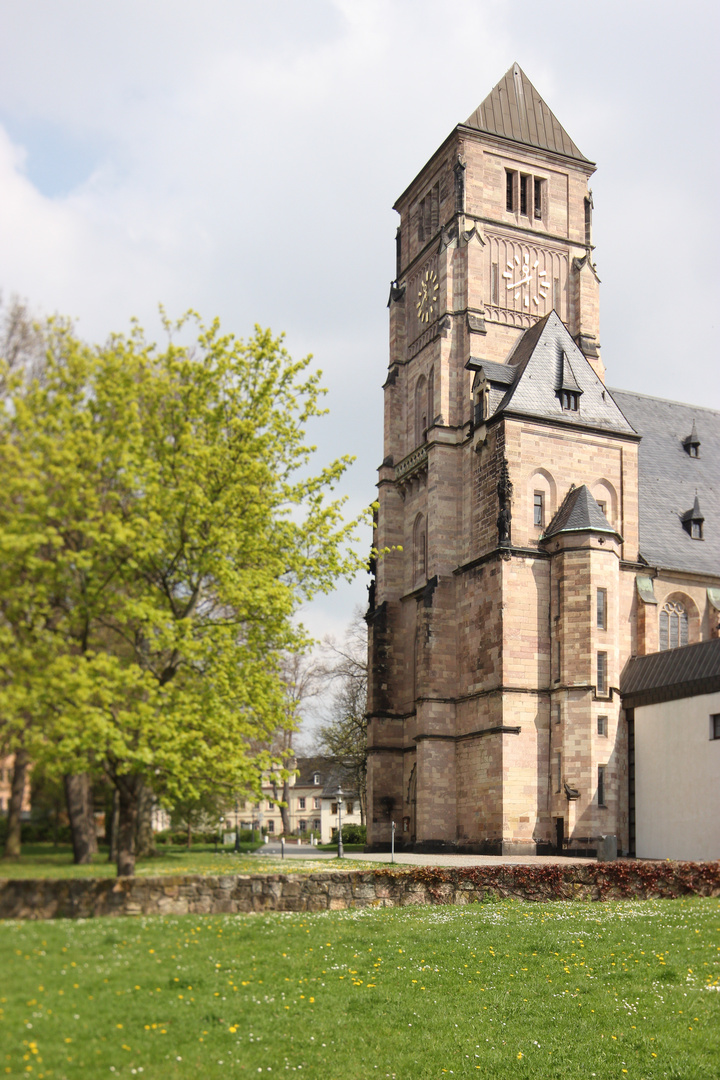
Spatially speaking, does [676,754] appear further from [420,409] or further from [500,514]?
[420,409]

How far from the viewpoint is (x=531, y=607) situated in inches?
1544

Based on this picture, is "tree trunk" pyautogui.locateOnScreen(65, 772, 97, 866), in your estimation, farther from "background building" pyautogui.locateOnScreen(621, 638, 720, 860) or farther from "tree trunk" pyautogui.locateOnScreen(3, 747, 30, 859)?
"background building" pyautogui.locateOnScreen(621, 638, 720, 860)

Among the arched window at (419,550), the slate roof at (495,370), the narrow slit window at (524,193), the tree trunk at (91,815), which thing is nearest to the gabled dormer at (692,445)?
the slate roof at (495,370)

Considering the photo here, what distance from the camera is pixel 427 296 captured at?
50719 millimetres

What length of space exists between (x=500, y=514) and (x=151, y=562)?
31.8m

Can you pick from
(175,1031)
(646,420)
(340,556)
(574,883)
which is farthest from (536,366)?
(175,1031)

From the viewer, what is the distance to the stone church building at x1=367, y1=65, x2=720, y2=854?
125ft

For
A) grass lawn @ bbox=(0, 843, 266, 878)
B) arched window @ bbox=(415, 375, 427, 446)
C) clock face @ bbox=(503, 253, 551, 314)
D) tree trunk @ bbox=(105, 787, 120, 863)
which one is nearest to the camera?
grass lawn @ bbox=(0, 843, 266, 878)

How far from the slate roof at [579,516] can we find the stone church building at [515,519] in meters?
0.10

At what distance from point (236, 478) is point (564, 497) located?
3237cm

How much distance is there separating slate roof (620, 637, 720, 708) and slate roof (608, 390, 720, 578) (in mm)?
6201

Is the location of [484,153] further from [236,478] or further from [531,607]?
[236,478]

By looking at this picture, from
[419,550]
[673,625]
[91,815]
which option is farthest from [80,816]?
[673,625]

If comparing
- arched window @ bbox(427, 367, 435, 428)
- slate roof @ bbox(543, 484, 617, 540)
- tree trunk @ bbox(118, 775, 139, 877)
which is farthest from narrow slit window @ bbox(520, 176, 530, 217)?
tree trunk @ bbox(118, 775, 139, 877)
